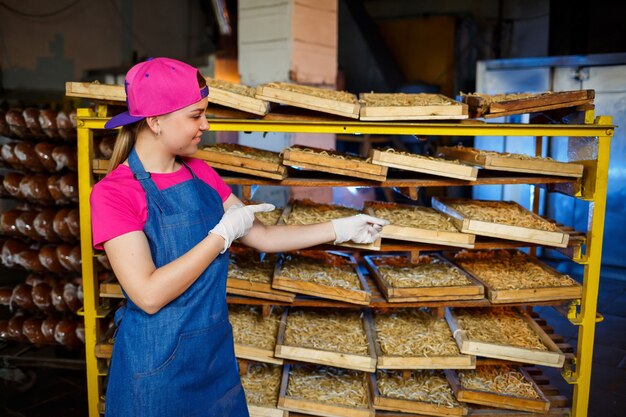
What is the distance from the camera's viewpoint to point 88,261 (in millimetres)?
3605

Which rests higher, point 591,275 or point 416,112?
point 416,112

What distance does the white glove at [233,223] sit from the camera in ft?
7.63

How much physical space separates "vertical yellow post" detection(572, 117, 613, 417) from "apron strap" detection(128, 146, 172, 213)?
2535 millimetres

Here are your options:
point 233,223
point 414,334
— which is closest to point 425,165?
point 414,334

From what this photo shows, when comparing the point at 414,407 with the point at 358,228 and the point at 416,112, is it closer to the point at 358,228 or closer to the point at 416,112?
the point at 358,228

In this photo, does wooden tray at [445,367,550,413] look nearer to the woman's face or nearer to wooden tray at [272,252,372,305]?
wooden tray at [272,252,372,305]

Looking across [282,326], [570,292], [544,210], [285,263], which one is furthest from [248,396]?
[544,210]

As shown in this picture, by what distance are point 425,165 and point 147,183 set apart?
5.64ft

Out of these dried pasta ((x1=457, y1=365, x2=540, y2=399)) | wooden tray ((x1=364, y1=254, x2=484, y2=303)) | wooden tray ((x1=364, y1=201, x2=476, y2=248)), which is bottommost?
Answer: dried pasta ((x1=457, y1=365, x2=540, y2=399))

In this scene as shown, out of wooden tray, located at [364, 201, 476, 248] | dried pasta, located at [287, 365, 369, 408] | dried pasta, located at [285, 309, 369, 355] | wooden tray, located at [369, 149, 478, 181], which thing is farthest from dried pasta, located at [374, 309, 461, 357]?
wooden tray, located at [369, 149, 478, 181]

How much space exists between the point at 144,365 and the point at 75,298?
3006 millimetres

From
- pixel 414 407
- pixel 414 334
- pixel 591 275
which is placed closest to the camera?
pixel 591 275

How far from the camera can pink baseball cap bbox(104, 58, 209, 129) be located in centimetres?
221

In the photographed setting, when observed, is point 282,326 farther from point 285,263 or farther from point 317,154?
point 317,154
